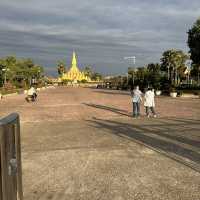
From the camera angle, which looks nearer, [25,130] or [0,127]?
[0,127]

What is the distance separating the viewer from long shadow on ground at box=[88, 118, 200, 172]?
8.80m

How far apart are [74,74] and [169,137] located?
163 metres

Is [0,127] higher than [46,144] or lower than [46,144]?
higher

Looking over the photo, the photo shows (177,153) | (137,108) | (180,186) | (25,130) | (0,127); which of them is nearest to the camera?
(0,127)

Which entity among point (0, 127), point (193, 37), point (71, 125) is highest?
point (193, 37)

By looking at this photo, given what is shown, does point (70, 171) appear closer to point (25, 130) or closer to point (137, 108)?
point (25, 130)

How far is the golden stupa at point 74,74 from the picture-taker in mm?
169000

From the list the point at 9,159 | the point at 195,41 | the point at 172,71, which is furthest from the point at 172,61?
the point at 9,159

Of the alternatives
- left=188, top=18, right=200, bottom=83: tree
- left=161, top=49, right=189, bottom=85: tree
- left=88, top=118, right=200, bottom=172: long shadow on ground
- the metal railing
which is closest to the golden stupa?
left=161, top=49, right=189, bottom=85: tree

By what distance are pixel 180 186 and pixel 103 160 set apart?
7.89 ft

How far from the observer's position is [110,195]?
6000 millimetres

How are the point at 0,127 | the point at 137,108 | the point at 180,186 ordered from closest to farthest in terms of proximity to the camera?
1. the point at 0,127
2. the point at 180,186
3. the point at 137,108

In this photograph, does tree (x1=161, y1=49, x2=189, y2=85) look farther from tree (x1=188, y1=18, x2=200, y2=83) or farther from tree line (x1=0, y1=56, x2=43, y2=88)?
tree (x1=188, y1=18, x2=200, y2=83)

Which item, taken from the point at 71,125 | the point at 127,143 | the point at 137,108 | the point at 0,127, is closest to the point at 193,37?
the point at 137,108
